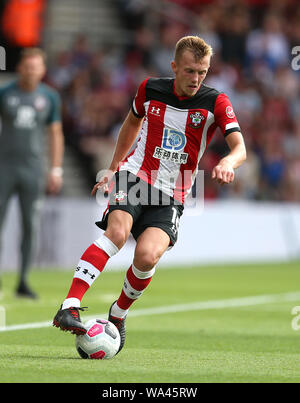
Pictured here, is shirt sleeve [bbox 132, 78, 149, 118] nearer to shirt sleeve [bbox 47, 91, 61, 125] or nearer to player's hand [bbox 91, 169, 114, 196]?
player's hand [bbox 91, 169, 114, 196]

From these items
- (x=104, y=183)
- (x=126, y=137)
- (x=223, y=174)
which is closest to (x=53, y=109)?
(x=126, y=137)

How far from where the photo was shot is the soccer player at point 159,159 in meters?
5.88

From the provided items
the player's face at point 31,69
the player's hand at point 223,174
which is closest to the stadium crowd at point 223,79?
the player's face at point 31,69

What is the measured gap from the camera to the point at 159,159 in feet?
20.3

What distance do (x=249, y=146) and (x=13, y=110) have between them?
9.79 metres

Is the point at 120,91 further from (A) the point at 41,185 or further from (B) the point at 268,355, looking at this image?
(B) the point at 268,355

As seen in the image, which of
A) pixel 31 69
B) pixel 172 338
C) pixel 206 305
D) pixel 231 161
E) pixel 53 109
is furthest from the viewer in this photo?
pixel 53 109

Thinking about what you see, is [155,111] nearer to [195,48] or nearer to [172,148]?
[172,148]

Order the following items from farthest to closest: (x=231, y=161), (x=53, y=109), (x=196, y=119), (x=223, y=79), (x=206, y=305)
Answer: (x=223, y=79)
(x=53, y=109)
(x=206, y=305)
(x=196, y=119)
(x=231, y=161)

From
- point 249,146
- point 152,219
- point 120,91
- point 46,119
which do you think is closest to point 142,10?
point 120,91

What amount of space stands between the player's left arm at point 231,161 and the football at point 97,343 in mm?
1250

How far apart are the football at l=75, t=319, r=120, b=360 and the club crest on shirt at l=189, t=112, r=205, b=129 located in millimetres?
1476

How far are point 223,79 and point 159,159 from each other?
46.7ft

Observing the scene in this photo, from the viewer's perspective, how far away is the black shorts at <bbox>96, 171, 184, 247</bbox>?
19.6ft
